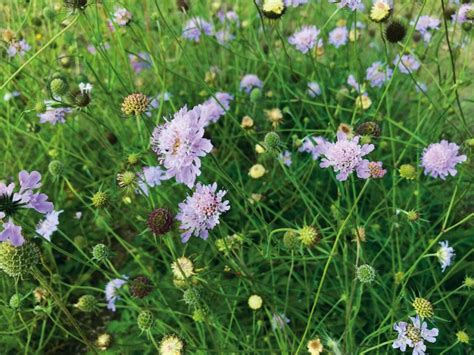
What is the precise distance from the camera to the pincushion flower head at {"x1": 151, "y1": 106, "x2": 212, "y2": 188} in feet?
3.32

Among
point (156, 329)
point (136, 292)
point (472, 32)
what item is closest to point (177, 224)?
point (136, 292)

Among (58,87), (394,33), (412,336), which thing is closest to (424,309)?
(412,336)

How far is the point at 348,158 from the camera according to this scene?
44.9 inches

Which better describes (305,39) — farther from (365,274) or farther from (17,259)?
(17,259)

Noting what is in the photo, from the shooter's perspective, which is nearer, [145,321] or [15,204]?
[15,204]

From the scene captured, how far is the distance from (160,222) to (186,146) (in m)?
0.20

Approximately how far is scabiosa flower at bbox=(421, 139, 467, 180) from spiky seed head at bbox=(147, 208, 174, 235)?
0.79 m

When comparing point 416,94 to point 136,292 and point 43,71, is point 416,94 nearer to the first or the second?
point 136,292

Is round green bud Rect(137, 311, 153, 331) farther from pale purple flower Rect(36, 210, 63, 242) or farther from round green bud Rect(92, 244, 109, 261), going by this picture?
pale purple flower Rect(36, 210, 63, 242)

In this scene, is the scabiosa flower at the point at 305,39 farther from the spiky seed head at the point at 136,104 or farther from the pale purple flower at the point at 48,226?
the pale purple flower at the point at 48,226

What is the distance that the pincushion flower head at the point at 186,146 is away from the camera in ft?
3.32

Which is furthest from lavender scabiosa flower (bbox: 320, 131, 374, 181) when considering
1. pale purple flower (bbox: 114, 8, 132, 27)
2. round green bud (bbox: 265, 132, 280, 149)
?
pale purple flower (bbox: 114, 8, 132, 27)

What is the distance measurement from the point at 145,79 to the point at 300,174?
1.09 meters

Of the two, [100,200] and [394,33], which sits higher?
[394,33]
